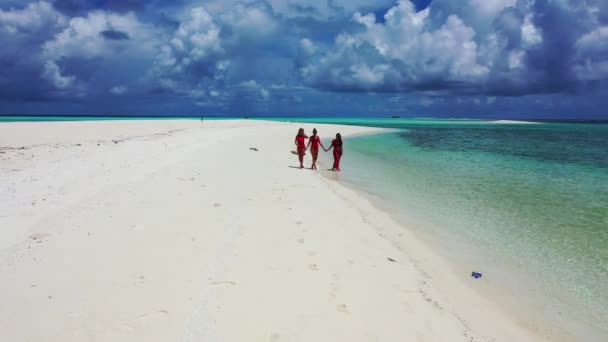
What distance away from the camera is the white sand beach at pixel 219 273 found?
4.11 metres

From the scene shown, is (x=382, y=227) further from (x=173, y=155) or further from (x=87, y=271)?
(x=173, y=155)

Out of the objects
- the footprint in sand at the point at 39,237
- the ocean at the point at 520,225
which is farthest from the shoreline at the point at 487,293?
the footprint in sand at the point at 39,237

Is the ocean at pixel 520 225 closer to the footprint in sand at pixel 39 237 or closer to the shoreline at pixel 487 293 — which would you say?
the shoreline at pixel 487 293

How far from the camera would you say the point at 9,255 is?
559 cm

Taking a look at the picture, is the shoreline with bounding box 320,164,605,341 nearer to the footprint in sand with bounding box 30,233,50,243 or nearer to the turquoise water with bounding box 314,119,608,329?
the turquoise water with bounding box 314,119,608,329

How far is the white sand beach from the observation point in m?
4.11

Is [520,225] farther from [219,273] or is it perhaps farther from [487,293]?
[219,273]

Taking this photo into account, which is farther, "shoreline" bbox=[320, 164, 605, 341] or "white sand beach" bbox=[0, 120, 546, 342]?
"shoreline" bbox=[320, 164, 605, 341]

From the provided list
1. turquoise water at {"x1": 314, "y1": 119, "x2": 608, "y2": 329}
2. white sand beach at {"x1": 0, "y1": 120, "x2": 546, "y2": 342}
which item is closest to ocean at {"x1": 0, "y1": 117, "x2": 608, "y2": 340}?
turquoise water at {"x1": 314, "y1": 119, "x2": 608, "y2": 329}

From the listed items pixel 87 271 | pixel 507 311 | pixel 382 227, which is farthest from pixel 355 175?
pixel 87 271

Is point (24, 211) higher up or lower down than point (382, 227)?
higher up

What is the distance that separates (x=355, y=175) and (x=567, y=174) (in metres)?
11.5

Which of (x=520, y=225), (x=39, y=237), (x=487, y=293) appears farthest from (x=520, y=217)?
(x=39, y=237)

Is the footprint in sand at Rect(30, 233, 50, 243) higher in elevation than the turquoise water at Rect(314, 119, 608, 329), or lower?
higher
